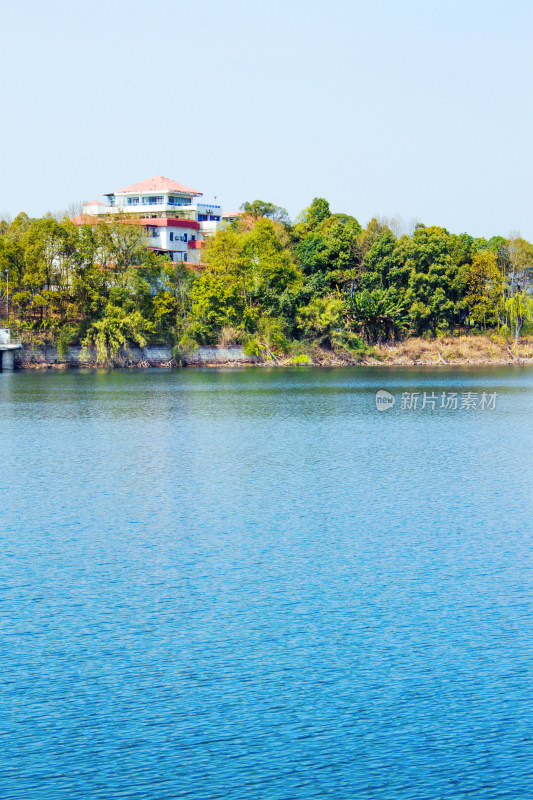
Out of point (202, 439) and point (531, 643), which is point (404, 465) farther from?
point (531, 643)

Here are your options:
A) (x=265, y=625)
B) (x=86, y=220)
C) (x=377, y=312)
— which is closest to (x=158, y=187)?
(x=86, y=220)

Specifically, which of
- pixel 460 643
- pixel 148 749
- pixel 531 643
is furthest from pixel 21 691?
pixel 531 643

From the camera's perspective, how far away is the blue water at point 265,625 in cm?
888

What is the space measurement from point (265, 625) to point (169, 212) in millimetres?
98787

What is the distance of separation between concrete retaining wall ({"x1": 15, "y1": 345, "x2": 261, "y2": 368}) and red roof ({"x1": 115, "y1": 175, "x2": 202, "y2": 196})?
31.9 metres

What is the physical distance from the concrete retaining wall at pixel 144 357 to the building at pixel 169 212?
18160 mm

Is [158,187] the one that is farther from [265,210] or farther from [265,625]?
[265,625]

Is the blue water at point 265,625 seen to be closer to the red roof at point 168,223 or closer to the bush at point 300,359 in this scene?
the bush at point 300,359

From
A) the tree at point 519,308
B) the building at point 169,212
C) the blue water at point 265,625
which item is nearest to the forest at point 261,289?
the tree at point 519,308

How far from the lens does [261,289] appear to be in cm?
8444

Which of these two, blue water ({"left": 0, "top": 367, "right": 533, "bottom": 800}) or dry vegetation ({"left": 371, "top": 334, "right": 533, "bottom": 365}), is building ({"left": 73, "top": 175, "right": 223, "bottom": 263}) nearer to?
dry vegetation ({"left": 371, "top": 334, "right": 533, "bottom": 365})

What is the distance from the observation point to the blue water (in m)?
8.88

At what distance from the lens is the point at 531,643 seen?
11.9 metres

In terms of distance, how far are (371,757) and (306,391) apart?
44422mm
